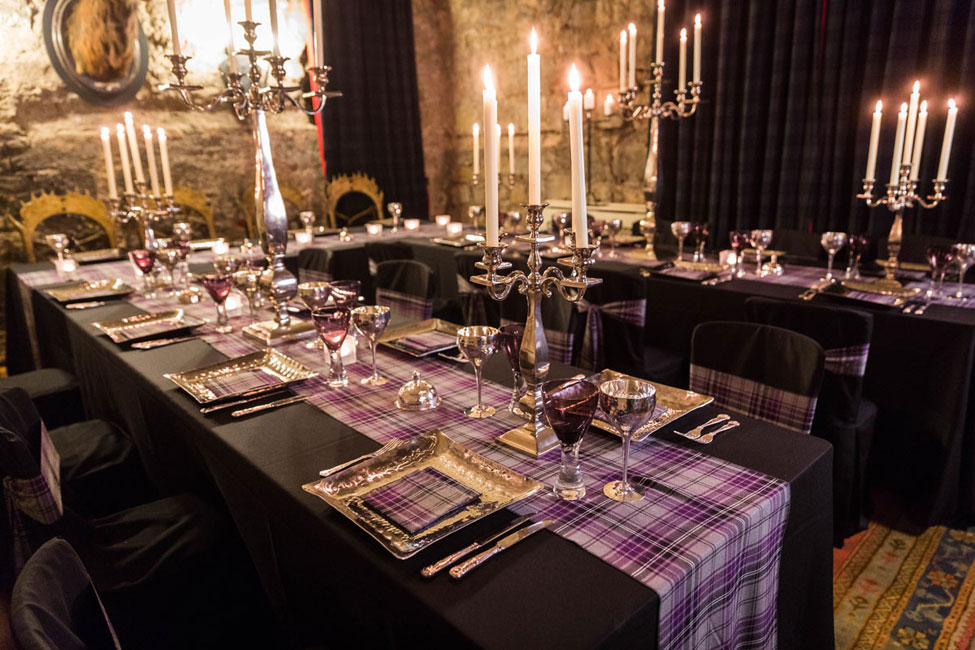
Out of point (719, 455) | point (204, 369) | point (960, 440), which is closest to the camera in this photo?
point (719, 455)

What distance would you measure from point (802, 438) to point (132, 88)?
5.13 meters

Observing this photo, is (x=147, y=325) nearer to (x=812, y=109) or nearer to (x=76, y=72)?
(x=76, y=72)

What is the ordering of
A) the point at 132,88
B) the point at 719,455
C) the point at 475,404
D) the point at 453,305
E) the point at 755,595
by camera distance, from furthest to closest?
the point at 132,88, the point at 453,305, the point at 475,404, the point at 719,455, the point at 755,595

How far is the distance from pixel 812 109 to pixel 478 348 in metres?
3.72

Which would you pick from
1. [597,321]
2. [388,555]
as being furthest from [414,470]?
[597,321]

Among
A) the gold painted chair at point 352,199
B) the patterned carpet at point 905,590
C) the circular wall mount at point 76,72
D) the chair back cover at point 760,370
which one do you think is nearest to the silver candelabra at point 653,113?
the chair back cover at point 760,370

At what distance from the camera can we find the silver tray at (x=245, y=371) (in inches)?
59.0

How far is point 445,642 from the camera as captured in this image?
0.77m

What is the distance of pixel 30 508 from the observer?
1.22m

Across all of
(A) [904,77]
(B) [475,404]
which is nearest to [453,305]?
(B) [475,404]

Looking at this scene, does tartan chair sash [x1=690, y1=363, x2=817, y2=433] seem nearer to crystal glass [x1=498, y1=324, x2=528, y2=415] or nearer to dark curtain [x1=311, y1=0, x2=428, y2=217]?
crystal glass [x1=498, y1=324, x2=528, y2=415]

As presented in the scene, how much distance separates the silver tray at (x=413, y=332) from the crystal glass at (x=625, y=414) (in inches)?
32.4

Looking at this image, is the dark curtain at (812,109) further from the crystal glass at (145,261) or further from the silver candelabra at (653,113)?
the crystal glass at (145,261)

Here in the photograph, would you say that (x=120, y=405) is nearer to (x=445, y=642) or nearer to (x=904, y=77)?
(x=445, y=642)
